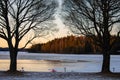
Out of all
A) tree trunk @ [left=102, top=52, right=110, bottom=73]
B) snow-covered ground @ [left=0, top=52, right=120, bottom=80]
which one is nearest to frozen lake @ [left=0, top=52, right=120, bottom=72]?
snow-covered ground @ [left=0, top=52, right=120, bottom=80]

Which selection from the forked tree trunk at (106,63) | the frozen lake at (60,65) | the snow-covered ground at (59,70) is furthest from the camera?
the frozen lake at (60,65)

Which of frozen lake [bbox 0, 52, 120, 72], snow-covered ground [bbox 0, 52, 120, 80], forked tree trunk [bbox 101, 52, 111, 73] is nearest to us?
snow-covered ground [bbox 0, 52, 120, 80]

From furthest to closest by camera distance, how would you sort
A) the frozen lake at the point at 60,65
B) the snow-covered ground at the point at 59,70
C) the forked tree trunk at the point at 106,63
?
1. the frozen lake at the point at 60,65
2. the forked tree trunk at the point at 106,63
3. the snow-covered ground at the point at 59,70

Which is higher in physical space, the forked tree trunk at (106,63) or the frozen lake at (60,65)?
the forked tree trunk at (106,63)

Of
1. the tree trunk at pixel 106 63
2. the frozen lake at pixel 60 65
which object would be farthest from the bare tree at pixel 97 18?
the frozen lake at pixel 60 65

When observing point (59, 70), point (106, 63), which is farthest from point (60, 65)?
point (106, 63)

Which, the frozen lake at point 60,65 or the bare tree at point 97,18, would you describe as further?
the frozen lake at point 60,65

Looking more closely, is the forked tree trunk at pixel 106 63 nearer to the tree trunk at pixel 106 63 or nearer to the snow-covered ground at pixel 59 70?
the tree trunk at pixel 106 63

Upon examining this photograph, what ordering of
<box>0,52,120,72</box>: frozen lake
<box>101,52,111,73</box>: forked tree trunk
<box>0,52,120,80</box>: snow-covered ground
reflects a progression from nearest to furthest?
1. <box>0,52,120,80</box>: snow-covered ground
2. <box>101,52,111,73</box>: forked tree trunk
3. <box>0,52,120,72</box>: frozen lake

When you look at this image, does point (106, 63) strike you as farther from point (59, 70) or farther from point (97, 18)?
point (59, 70)

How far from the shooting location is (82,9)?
35625mm

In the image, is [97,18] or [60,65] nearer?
[97,18]

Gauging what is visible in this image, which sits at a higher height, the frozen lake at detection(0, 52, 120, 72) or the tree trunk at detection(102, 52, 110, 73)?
the tree trunk at detection(102, 52, 110, 73)

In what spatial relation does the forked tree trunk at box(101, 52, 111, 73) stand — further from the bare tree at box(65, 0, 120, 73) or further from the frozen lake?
the frozen lake
